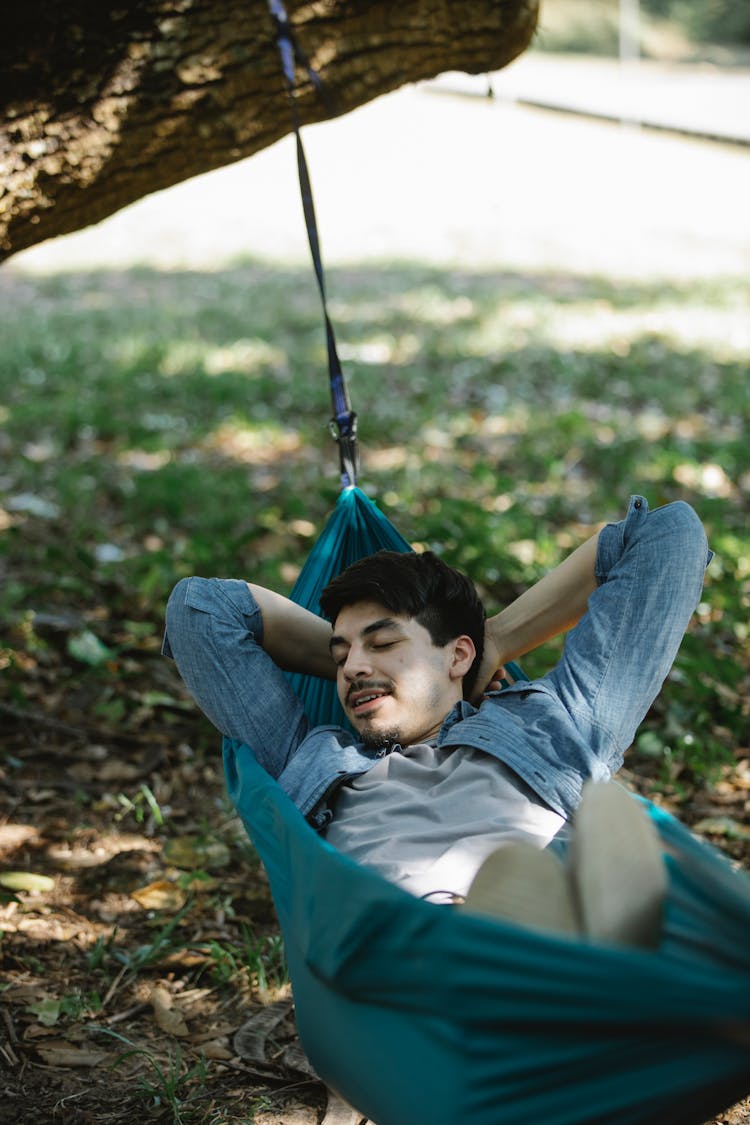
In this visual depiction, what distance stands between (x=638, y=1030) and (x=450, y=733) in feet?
2.72

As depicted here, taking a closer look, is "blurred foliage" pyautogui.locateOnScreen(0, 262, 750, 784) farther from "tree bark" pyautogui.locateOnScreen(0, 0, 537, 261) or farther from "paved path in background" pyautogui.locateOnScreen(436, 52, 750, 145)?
"paved path in background" pyautogui.locateOnScreen(436, 52, 750, 145)

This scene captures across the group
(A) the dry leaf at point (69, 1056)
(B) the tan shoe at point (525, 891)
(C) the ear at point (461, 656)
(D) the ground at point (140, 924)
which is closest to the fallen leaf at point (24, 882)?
(D) the ground at point (140, 924)

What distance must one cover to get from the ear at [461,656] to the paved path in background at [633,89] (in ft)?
40.9

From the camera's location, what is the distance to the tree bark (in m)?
2.41

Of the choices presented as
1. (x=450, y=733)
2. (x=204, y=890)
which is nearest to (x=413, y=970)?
(x=450, y=733)

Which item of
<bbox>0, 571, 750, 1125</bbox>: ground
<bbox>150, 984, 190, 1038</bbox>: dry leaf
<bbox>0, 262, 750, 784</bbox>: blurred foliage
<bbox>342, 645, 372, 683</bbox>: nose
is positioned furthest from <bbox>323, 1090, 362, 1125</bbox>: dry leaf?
<bbox>0, 262, 750, 784</bbox>: blurred foliage

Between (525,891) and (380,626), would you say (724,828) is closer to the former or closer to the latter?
(380,626)

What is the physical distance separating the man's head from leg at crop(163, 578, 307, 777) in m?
0.14

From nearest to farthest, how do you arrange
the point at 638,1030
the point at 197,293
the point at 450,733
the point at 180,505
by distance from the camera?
the point at 638,1030, the point at 450,733, the point at 180,505, the point at 197,293

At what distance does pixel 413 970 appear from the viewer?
1400 millimetres

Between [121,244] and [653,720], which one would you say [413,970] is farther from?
[121,244]

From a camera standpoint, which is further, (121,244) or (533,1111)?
(121,244)

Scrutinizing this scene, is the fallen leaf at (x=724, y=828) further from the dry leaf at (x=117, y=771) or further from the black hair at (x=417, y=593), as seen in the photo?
the dry leaf at (x=117, y=771)

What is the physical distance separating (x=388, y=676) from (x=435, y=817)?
0.29 m
